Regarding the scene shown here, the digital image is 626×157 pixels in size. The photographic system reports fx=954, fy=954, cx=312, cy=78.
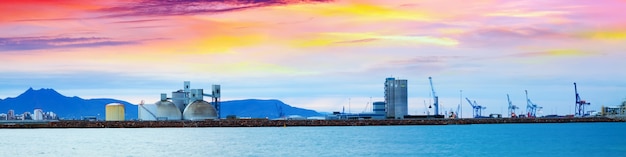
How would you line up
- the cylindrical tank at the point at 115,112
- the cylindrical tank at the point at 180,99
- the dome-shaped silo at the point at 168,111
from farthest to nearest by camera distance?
the cylindrical tank at the point at 115,112
the cylindrical tank at the point at 180,99
the dome-shaped silo at the point at 168,111

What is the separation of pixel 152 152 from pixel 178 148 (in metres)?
8.70

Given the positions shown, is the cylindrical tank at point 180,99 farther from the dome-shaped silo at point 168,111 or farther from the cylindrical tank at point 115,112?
the cylindrical tank at point 115,112

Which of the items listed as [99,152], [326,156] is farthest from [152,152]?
[326,156]

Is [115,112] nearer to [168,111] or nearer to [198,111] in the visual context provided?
[168,111]

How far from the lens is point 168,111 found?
18950cm

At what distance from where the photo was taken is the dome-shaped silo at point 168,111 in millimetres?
189250

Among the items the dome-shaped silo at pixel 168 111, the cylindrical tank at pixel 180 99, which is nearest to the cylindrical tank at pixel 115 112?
the dome-shaped silo at pixel 168 111

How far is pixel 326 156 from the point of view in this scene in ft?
263

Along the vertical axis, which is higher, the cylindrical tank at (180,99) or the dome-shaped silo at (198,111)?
the cylindrical tank at (180,99)

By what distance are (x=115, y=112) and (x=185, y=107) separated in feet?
48.0

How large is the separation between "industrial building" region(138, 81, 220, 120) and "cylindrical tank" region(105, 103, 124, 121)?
4.07m

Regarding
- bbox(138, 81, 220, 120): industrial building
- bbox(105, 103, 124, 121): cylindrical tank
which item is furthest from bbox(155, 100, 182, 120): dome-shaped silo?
bbox(105, 103, 124, 121): cylindrical tank

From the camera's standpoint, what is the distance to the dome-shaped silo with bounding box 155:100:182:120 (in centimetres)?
18925

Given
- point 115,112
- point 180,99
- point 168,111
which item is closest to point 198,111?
point 168,111
